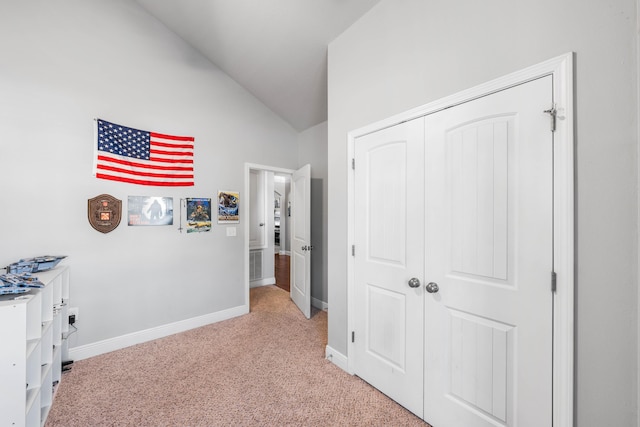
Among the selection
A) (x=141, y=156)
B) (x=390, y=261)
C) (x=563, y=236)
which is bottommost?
(x=390, y=261)

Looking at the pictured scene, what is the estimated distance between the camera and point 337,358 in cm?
240

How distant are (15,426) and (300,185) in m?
3.18

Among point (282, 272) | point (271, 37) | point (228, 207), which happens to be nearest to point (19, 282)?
point (228, 207)

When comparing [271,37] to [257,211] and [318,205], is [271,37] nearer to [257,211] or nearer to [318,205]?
[318,205]

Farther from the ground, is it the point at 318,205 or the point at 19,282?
the point at 318,205

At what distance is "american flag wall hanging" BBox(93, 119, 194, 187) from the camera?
2598 millimetres

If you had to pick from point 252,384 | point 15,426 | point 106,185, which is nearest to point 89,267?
point 106,185

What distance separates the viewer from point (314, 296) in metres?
3.99

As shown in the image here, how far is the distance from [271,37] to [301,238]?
249 cm

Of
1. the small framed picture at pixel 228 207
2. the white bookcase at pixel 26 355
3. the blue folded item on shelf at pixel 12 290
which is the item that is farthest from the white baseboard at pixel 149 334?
the blue folded item on shelf at pixel 12 290

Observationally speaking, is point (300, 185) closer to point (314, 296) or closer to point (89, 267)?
point (314, 296)

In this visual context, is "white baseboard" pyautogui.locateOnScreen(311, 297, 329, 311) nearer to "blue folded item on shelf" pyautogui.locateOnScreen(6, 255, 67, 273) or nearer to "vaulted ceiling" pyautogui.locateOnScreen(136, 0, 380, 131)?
"vaulted ceiling" pyautogui.locateOnScreen(136, 0, 380, 131)

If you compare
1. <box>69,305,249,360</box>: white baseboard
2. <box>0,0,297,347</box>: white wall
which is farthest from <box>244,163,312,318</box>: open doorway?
<box>0,0,297,347</box>: white wall

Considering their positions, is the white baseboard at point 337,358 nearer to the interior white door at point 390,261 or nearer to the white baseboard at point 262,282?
the interior white door at point 390,261
